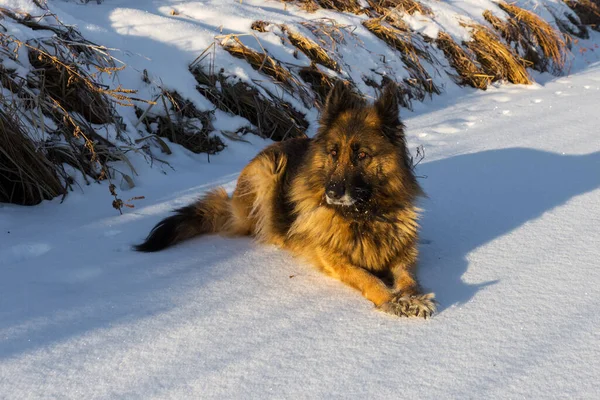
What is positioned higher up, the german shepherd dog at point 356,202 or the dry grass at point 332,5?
the dry grass at point 332,5

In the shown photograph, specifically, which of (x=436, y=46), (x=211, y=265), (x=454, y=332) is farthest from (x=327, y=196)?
(x=436, y=46)

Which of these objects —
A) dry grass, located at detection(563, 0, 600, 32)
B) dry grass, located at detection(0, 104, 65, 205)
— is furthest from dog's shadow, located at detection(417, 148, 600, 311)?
dry grass, located at detection(563, 0, 600, 32)

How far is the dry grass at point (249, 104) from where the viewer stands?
6.16 meters

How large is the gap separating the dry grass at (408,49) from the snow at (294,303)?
3.11 meters

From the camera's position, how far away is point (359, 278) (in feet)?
10.7

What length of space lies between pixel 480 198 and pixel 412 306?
2113 mm

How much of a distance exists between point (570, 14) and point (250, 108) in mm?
12017

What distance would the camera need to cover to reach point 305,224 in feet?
12.0

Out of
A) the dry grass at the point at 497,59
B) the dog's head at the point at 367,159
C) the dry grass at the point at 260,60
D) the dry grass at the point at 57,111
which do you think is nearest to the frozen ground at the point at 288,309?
the dry grass at the point at 57,111

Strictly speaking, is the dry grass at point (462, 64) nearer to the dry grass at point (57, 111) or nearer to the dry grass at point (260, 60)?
the dry grass at point (260, 60)

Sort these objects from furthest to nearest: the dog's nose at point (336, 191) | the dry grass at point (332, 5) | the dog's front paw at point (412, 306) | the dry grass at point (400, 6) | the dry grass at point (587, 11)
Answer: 1. the dry grass at point (587, 11)
2. the dry grass at point (400, 6)
3. the dry grass at point (332, 5)
4. the dog's nose at point (336, 191)
5. the dog's front paw at point (412, 306)

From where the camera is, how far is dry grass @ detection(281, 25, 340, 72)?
7453 mm

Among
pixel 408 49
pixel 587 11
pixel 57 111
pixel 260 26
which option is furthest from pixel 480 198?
pixel 587 11

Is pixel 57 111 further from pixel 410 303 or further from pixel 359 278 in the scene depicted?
pixel 410 303
